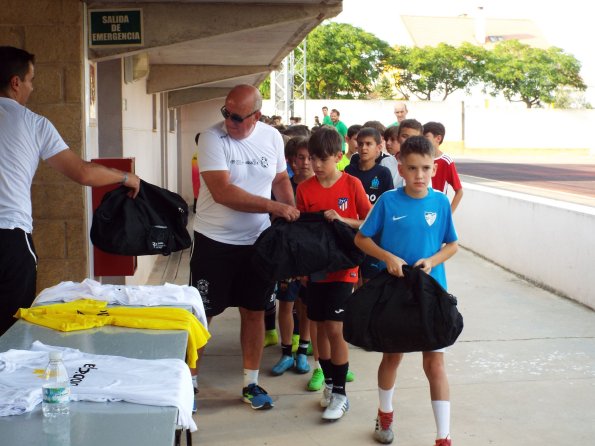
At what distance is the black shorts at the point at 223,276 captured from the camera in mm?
5129

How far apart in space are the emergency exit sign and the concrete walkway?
2548 millimetres

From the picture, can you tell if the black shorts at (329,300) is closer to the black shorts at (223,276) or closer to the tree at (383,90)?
the black shorts at (223,276)

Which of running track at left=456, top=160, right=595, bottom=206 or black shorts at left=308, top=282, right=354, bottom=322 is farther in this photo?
running track at left=456, top=160, right=595, bottom=206

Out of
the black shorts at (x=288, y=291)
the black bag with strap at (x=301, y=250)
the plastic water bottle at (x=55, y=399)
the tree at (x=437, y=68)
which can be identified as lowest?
the black shorts at (x=288, y=291)

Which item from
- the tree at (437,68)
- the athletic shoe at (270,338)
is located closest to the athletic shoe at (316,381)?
the athletic shoe at (270,338)

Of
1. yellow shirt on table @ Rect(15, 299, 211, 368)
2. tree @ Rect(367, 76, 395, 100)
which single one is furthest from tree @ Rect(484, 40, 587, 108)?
yellow shirt on table @ Rect(15, 299, 211, 368)

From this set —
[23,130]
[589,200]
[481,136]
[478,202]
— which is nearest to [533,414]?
[23,130]

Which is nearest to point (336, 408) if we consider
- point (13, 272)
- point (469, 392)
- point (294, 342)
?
point (469, 392)

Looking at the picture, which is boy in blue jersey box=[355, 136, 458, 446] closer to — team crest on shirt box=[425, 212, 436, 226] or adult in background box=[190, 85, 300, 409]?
team crest on shirt box=[425, 212, 436, 226]

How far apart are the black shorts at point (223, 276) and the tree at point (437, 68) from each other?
6111 cm

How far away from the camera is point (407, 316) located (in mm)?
4273

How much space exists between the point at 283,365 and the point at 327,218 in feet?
5.43

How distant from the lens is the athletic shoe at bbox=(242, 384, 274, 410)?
5324mm

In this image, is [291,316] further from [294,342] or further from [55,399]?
[55,399]
